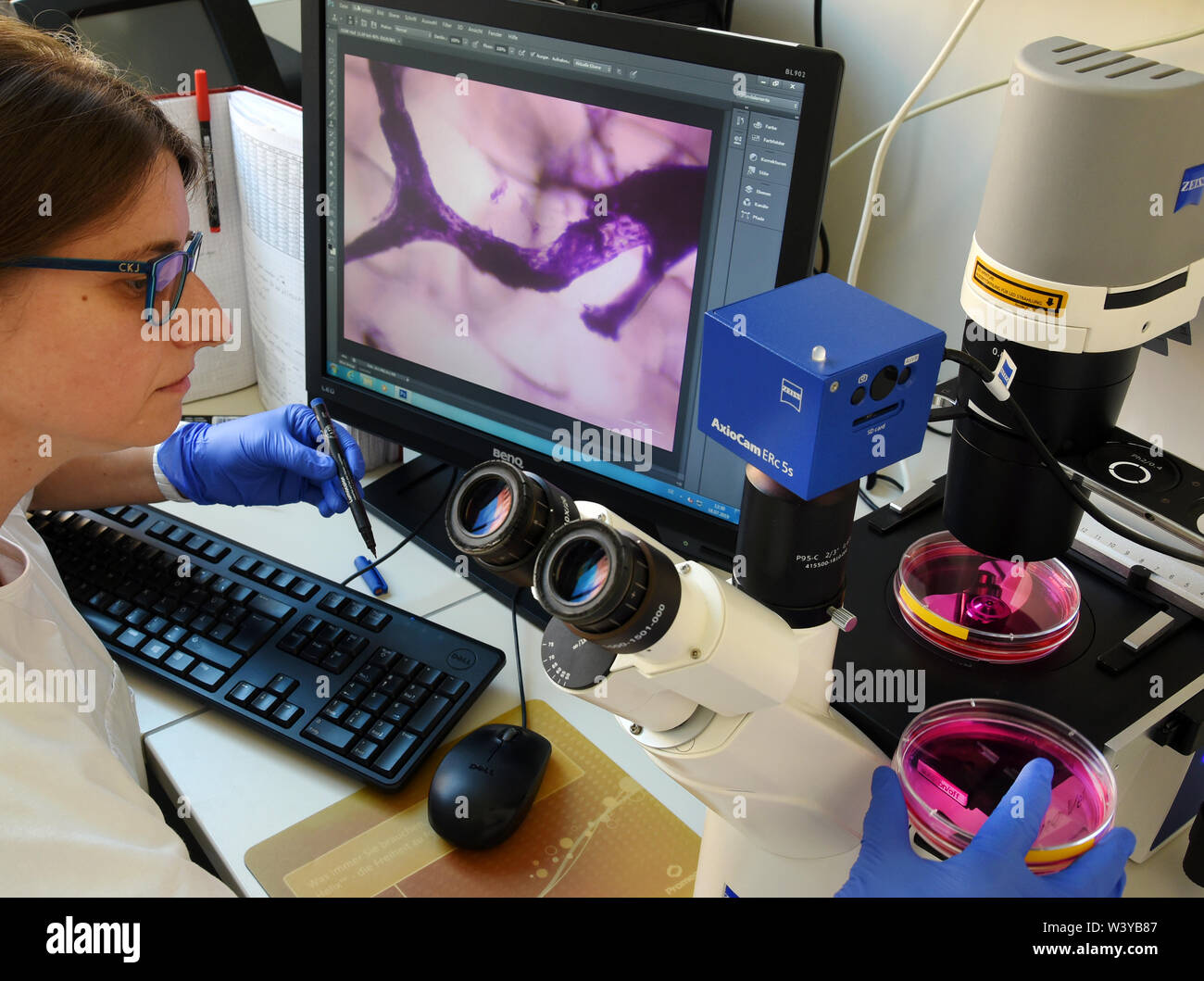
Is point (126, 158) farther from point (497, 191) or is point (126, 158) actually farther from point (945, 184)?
point (945, 184)

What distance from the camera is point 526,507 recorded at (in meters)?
0.63

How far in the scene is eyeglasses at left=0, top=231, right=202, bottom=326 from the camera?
814 millimetres

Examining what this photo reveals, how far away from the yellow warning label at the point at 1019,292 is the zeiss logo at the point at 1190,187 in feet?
0.29

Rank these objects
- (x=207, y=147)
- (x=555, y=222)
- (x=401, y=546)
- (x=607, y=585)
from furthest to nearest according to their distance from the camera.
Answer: (x=207, y=147) < (x=401, y=546) < (x=555, y=222) < (x=607, y=585)

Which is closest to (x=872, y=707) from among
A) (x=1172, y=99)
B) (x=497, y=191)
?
(x=1172, y=99)

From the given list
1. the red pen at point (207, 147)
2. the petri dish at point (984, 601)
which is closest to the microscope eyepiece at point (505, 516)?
the petri dish at point (984, 601)

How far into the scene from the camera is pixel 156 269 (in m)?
0.89

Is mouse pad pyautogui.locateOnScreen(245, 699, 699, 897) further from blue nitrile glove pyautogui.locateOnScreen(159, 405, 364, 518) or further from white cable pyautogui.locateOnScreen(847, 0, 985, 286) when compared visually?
white cable pyautogui.locateOnScreen(847, 0, 985, 286)

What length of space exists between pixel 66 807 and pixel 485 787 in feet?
1.04

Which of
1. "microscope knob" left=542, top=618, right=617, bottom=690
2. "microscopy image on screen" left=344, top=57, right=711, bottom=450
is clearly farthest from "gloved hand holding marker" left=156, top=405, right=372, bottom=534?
"microscope knob" left=542, top=618, right=617, bottom=690

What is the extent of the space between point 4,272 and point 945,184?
994 mm
